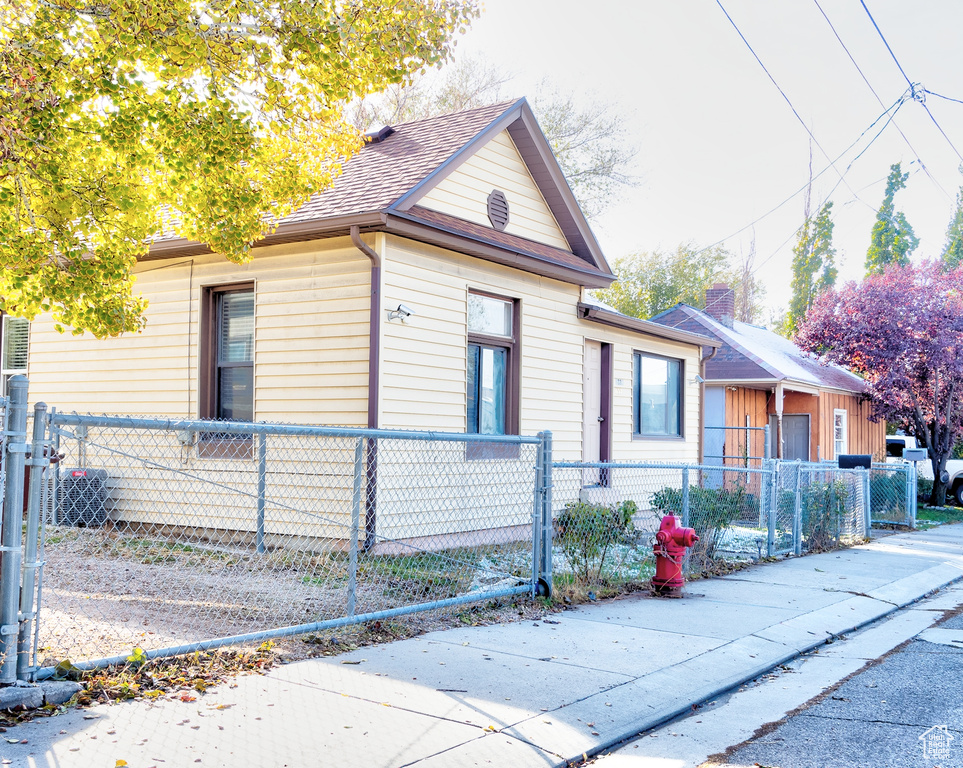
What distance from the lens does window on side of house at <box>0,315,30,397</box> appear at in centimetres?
1270

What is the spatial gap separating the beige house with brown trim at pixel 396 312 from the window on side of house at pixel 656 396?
151 cm

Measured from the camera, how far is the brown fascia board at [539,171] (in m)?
10.6

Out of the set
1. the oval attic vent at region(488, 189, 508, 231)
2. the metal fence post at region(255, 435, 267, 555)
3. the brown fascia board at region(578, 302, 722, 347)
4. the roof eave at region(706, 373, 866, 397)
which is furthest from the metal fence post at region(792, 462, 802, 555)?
the roof eave at region(706, 373, 866, 397)

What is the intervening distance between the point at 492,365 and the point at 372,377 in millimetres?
2379

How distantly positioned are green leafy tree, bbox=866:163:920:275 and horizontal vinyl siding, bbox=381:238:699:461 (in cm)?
3613

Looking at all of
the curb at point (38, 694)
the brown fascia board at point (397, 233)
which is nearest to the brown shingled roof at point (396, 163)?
the brown fascia board at point (397, 233)

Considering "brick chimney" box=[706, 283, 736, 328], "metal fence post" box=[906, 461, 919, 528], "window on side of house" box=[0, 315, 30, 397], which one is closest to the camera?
"window on side of house" box=[0, 315, 30, 397]

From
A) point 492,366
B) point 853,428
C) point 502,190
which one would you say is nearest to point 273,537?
point 492,366

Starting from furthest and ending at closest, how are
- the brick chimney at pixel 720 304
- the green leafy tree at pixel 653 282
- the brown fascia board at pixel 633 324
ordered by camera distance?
the green leafy tree at pixel 653 282 → the brick chimney at pixel 720 304 → the brown fascia board at pixel 633 324

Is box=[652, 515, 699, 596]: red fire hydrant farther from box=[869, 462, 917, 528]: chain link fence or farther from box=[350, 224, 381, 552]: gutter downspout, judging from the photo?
box=[869, 462, 917, 528]: chain link fence

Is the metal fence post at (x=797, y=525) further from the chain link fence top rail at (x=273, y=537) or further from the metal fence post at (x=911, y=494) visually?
the metal fence post at (x=911, y=494)

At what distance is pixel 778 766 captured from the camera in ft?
14.0

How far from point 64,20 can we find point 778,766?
23.8 ft

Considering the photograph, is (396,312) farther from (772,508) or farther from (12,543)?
(12,543)
